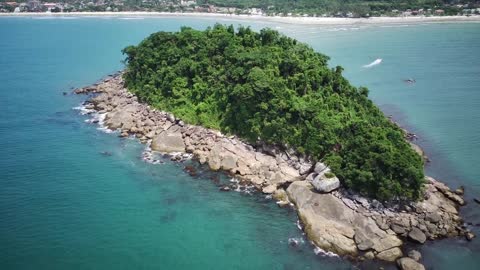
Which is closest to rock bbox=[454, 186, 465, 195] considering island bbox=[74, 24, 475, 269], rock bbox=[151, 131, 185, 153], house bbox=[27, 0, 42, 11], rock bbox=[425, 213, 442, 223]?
island bbox=[74, 24, 475, 269]

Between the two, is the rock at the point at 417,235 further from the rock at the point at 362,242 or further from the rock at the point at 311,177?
the rock at the point at 311,177

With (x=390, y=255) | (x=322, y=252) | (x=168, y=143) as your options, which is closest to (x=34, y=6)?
(x=168, y=143)

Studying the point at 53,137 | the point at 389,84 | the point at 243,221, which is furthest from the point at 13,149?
the point at 389,84

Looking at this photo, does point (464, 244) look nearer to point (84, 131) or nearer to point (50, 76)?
point (84, 131)

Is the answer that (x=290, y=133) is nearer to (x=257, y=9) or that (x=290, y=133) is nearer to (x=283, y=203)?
(x=283, y=203)

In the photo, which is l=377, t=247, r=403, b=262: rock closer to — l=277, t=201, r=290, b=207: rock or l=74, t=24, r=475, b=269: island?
l=74, t=24, r=475, b=269: island

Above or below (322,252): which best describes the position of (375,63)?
above
